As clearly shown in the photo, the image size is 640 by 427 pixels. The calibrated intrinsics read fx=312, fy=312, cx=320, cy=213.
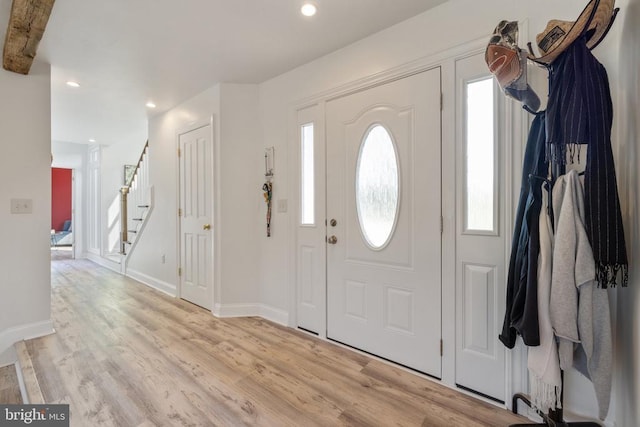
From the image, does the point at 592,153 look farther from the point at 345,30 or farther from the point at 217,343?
the point at 217,343

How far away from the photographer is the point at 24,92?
2.75 m

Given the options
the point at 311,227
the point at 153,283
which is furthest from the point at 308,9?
the point at 153,283

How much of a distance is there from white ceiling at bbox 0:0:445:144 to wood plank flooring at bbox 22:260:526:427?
8.06 ft

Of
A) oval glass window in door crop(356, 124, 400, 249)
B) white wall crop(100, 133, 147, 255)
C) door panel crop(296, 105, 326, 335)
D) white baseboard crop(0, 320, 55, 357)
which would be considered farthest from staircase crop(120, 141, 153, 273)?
oval glass window in door crop(356, 124, 400, 249)

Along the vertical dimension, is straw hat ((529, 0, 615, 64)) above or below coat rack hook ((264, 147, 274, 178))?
above

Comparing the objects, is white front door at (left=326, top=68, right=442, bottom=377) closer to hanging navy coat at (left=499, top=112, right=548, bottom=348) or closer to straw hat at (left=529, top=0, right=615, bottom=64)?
hanging navy coat at (left=499, top=112, right=548, bottom=348)

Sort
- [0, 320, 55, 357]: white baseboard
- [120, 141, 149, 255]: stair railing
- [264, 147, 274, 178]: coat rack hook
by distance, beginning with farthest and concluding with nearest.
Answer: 1. [120, 141, 149, 255]: stair railing
2. [264, 147, 274, 178]: coat rack hook
3. [0, 320, 55, 357]: white baseboard

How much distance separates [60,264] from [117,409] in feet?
20.2

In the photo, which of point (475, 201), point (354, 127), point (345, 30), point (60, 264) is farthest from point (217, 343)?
point (60, 264)

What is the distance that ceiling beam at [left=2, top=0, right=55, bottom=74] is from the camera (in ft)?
6.41

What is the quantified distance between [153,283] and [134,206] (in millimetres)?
1899

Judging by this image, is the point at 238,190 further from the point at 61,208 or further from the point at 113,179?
the point at 61,208

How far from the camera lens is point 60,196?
32.5 ft

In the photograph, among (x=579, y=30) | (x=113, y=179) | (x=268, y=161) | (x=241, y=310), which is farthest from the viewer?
(x=113, y=179)
